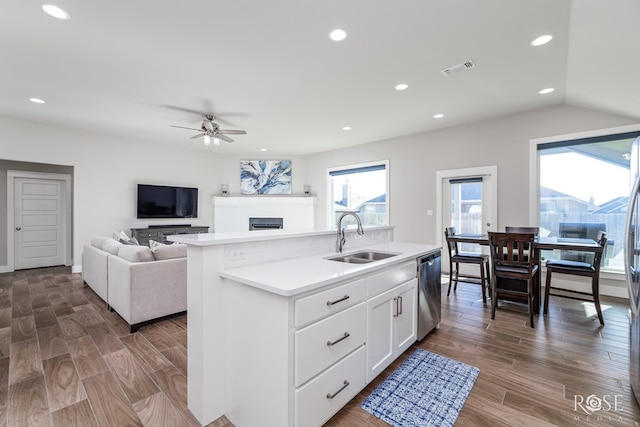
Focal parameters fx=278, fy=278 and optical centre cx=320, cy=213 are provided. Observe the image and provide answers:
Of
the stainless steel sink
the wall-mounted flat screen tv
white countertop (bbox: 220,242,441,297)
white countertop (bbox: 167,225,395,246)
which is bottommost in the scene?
the stainless steel sink

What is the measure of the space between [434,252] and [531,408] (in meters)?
1.33

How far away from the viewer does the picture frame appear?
7.61m

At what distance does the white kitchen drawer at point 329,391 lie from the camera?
1.36 m

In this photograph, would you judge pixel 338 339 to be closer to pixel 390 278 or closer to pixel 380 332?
pixel 380 332

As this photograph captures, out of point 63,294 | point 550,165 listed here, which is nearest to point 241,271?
point 63,294

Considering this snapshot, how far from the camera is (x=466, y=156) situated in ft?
16.5

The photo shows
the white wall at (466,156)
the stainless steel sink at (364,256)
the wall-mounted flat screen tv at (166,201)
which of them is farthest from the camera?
the wall-mounted flat screen tv at (166,201)

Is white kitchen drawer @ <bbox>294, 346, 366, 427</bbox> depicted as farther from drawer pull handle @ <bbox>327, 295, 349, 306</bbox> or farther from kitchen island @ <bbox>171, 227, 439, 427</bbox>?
drawer pull handle @ <bbox>327, 295, 349, 306</bbox>

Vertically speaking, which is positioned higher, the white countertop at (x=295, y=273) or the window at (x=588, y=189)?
the window at (x=588, y=189)

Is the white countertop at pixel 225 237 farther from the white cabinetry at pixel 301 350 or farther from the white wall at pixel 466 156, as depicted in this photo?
the white wall at pixel 466 156

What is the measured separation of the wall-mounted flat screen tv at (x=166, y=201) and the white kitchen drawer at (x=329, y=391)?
20.3 ft

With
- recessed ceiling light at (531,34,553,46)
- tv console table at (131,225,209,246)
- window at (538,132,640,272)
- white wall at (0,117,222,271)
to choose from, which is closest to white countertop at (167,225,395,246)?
recessed ceiling light at (531,34,553,46)

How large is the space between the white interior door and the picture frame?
157 inches

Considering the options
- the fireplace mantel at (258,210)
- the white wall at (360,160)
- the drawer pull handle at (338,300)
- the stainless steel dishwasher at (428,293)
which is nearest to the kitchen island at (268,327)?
the drawer pull handle at (338,300)
